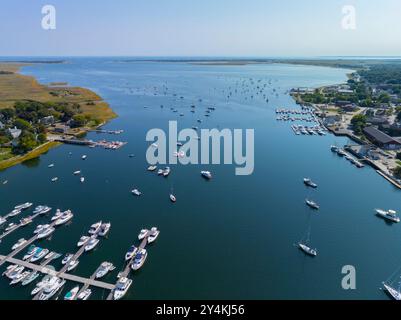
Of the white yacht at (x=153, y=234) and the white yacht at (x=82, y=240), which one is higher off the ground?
the white yacht at (x=153, y=234)

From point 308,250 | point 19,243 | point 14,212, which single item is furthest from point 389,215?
point 14,212

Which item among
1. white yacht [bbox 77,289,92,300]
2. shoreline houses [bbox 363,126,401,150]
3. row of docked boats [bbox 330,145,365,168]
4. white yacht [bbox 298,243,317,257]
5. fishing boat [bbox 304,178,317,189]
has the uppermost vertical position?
shoreline houses [bbox 363,126,401,150]

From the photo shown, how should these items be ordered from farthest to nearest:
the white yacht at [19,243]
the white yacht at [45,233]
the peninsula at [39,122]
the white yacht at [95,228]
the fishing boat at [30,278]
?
the peninsula at [39,122], the white yacht at [95,228], the white yacht at [45,233], the white yacht at [19,243], the fishing boat at [30,278]

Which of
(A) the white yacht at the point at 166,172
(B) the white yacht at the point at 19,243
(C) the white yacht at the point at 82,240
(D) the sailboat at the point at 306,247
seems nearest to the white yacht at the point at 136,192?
(A) the white yacht at the point at 166,172

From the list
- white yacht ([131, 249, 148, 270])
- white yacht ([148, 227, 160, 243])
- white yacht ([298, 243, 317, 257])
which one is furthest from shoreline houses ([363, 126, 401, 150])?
white yacht ([131, 249, 148, 270])

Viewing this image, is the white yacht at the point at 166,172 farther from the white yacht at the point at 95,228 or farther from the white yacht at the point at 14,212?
the white yacht at the point at 14,212

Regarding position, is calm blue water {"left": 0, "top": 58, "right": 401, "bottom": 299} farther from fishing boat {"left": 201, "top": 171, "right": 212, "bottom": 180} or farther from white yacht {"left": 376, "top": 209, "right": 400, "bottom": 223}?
white yacht {"left": 376, "top": 209, "right": 400, "bottom": 223}

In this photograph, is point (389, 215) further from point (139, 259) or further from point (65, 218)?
point (65, 218)
